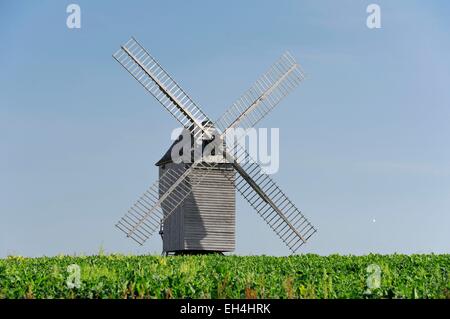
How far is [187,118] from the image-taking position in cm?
2888

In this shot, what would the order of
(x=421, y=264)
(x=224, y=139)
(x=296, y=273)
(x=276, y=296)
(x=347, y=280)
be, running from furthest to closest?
(x=224, y=139)
(x=421, y=264)
(x=296, y=273)
(x=347, y=280)
(x=276, y=296)

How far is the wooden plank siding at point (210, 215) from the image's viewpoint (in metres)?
28.8

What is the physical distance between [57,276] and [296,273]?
456 centimetres

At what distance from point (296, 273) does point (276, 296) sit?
185 inches

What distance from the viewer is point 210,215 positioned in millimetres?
28969

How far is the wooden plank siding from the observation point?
28.8 meters

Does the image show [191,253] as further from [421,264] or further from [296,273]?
[296,273]

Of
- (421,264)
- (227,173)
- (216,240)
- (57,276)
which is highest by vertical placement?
(227,173)

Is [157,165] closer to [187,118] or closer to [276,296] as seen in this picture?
[187,118]

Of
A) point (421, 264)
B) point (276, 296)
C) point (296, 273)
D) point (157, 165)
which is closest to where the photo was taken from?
point (276, 296)
